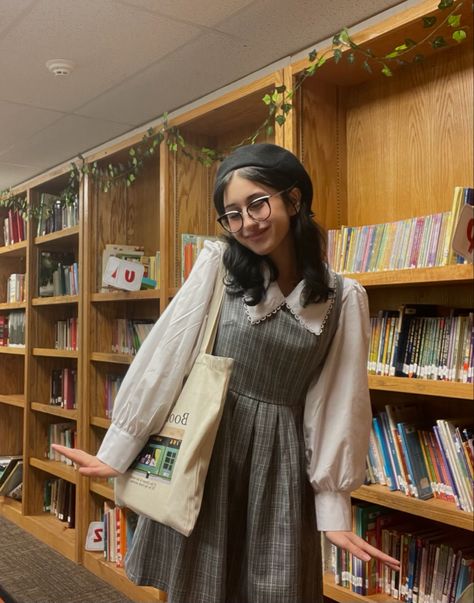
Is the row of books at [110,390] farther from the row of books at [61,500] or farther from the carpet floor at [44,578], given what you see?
the carpet floor at [44,578]

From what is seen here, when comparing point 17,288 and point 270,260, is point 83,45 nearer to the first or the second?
point 270,260

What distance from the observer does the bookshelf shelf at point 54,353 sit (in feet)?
10.9

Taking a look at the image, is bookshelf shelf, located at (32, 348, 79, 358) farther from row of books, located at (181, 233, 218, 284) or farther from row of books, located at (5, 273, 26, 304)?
row of books, located at (181, 233, 218, 284)

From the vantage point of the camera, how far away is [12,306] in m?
4.11

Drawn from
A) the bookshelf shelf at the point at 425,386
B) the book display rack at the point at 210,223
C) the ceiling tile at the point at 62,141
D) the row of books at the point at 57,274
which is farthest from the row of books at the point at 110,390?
the bookshelf shelf at the point at 425,386

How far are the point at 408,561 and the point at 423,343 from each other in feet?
2.24

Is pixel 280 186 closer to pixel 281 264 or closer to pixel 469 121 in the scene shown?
pixel 281 264

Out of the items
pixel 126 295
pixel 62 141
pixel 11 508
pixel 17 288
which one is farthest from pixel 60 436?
pixel 62 141

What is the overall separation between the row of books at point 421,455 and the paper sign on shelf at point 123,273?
1.43 metres

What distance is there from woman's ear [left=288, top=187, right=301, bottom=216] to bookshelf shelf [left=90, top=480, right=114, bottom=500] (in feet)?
6.90

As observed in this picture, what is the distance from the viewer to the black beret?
4.10 ft

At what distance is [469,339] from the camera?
172 centimetres

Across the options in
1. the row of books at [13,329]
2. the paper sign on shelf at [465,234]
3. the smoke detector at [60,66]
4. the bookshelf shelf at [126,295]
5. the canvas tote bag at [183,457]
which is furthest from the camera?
the row of books at [13,329]

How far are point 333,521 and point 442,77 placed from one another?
4.65ft
